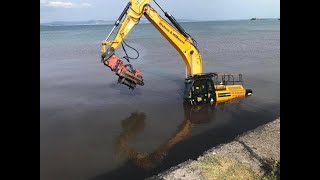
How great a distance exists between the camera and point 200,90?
1839cm

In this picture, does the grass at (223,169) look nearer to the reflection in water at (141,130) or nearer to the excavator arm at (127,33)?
the reflection in water at (141,130)

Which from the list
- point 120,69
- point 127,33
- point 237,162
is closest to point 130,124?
point 120,69

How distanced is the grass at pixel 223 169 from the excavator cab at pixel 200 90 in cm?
717

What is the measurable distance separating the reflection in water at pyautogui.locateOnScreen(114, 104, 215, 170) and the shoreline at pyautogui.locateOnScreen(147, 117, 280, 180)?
5.54ft

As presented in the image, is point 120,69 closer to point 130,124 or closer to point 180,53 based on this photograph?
point 130,124

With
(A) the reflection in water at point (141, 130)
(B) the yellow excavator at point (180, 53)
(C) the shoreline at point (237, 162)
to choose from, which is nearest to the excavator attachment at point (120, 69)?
(B) the yellow excavator at point (180, 53)

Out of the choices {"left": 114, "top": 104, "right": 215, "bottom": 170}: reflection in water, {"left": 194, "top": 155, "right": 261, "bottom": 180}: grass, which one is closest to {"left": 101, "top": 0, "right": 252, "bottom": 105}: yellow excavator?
{"left": 114, "top": 104, "right": 215, "bottom": 170}: reflection in water

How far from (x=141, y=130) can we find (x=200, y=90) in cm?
481

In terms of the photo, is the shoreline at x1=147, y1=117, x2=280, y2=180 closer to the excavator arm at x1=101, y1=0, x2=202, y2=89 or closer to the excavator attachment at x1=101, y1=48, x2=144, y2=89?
the excavator arm at x1=101, y1=0, x2=202, y2=89

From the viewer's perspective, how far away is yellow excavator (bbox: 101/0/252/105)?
1623 cm

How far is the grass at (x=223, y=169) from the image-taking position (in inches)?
392

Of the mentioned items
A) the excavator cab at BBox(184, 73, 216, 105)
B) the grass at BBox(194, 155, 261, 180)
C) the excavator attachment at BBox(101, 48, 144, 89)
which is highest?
the excavator attachment at BBox(101, 48, 144, 89)
